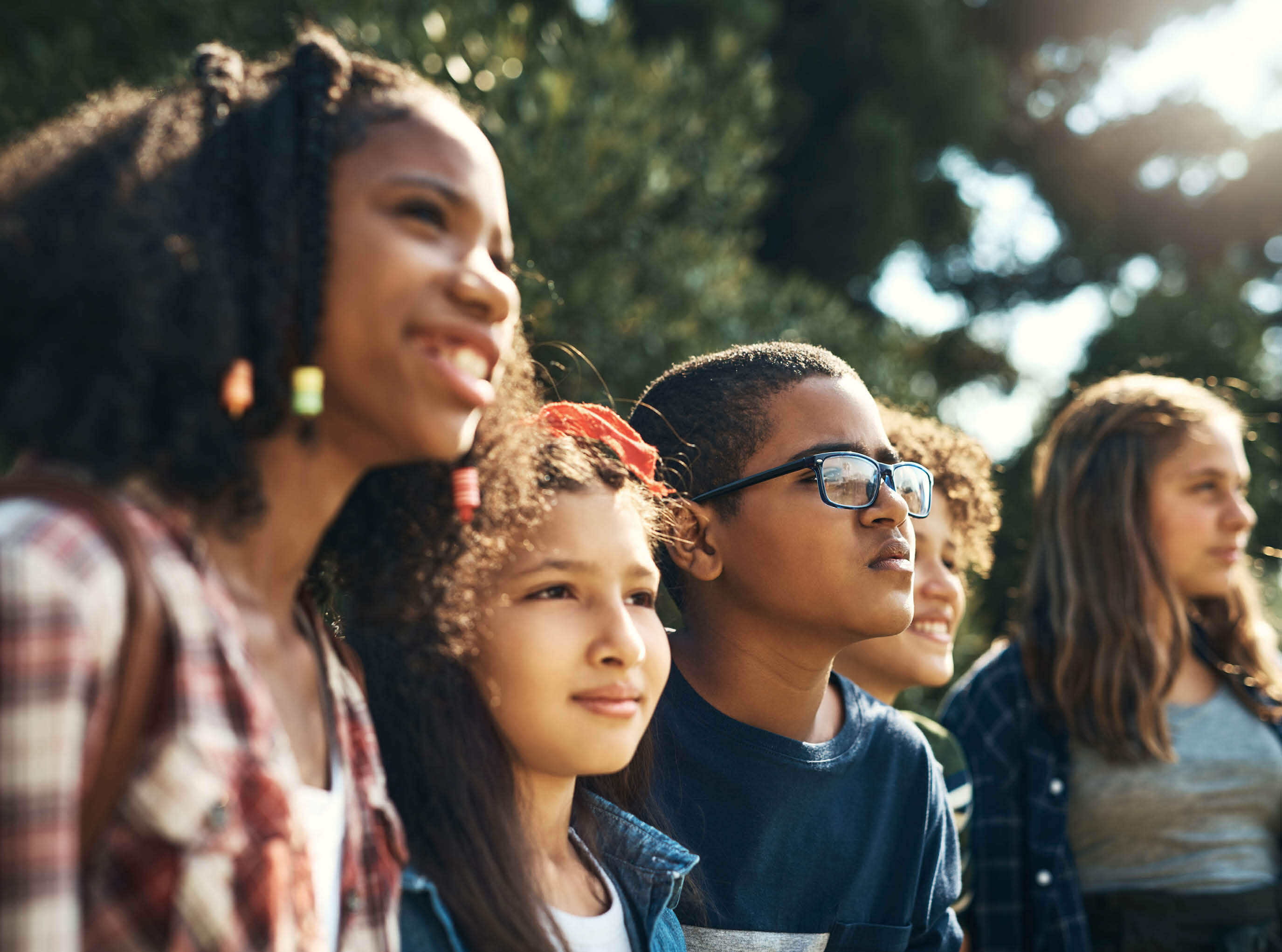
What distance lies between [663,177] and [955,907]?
402 cm

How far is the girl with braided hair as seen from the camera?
3.74 feet

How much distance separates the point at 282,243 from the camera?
1.42 meters

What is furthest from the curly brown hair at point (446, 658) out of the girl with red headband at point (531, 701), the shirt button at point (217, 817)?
the shirt button at point (217, 817)

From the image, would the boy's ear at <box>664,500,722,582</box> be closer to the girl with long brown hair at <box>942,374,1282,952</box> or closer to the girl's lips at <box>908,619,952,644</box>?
the girl's lips at <box>908,619,952,644</box>

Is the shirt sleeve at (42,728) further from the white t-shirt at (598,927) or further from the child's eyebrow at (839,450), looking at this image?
the child's eyebrow at (839,450)

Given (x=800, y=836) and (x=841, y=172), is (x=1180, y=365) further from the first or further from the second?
(x=800, y=836)

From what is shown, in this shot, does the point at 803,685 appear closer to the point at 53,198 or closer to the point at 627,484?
the point at 627,484

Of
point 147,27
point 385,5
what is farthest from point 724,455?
point 147,27

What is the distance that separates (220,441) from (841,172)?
388 inches

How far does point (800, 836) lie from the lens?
248cm

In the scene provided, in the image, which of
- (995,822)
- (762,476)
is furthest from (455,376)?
(995,822)

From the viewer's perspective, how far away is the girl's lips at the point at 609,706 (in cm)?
189

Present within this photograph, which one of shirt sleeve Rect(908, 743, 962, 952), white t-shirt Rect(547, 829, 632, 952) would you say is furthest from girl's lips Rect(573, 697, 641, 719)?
shirt sleeve Rect(908, 743, 962, 952)

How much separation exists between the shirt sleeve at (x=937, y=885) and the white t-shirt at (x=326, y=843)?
153 centimetres
